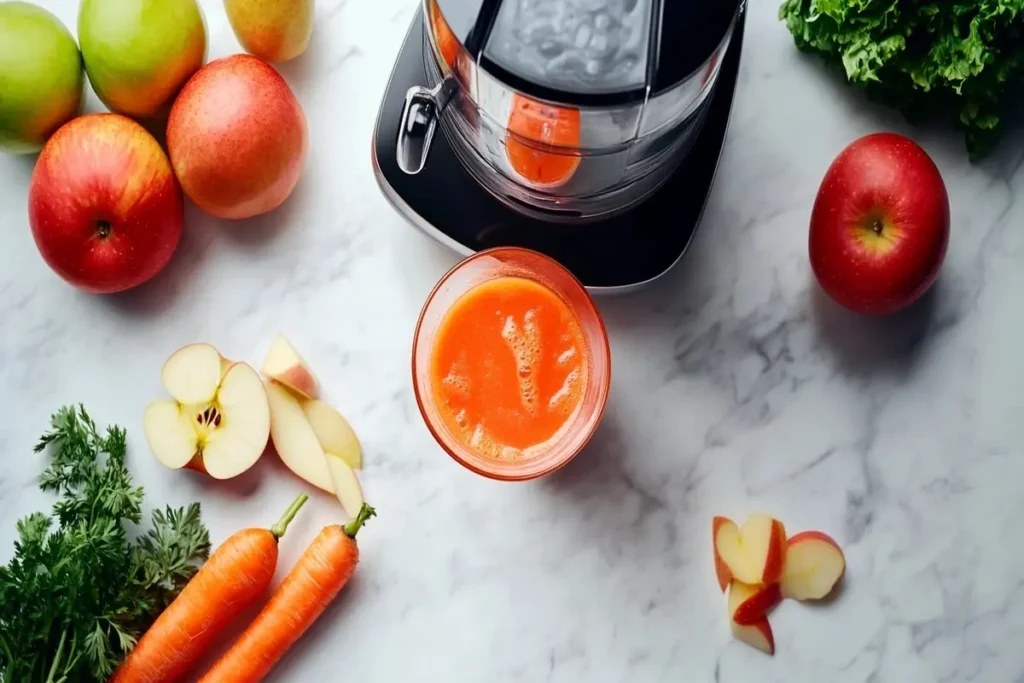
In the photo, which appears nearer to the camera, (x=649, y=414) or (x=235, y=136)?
(x=235, y=136)

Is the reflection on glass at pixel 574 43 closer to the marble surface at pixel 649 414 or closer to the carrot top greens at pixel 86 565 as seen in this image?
the marble surface at pixel 649 414

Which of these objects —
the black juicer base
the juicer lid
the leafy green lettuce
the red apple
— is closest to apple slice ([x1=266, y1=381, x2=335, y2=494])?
the black juicer base

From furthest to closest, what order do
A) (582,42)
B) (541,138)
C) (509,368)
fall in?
(509,368), (541,138), (582,42)

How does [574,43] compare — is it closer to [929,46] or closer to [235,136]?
[235,136]

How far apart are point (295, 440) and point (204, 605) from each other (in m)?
0.20

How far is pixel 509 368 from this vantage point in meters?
0.94

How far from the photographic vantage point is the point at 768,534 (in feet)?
3.41

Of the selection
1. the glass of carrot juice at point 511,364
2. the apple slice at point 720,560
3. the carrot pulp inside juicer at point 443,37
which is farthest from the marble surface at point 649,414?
the carrot pulp inside juicer at point 443,37

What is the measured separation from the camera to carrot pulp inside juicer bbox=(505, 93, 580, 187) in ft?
2.54

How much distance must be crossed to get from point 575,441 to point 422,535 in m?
0.23

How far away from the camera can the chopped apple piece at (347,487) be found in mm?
1052

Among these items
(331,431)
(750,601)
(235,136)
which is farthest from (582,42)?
(750,601)

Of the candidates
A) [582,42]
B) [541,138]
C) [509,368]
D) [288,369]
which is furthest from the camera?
[288,369]

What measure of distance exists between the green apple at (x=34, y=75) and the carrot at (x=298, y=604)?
0.54 meters
